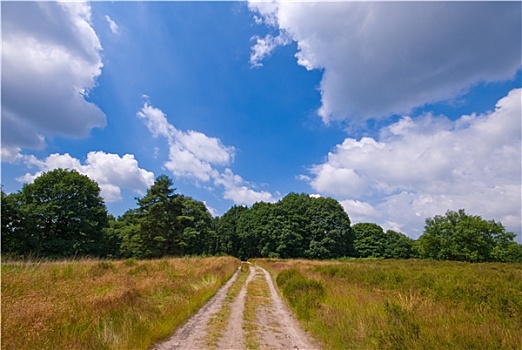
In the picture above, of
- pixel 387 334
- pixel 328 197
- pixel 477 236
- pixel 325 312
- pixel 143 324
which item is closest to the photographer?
pixel 387 334

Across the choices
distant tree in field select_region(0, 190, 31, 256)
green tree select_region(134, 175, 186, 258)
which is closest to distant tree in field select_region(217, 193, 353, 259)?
green tree select_region(134, 175, 186, 258)

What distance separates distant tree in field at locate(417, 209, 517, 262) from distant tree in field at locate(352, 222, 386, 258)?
20733 mm

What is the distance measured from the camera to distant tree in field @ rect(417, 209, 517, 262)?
58469mm

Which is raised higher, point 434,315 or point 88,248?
point 88,248

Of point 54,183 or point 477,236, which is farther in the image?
point 477,236

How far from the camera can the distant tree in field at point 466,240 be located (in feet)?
192

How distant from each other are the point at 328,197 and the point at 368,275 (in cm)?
Result: 6388

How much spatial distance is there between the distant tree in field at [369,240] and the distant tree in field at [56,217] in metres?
74.7

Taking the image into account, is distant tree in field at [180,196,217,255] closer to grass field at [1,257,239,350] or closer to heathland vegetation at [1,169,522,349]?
heathland vegetation at [1,169,522,349]

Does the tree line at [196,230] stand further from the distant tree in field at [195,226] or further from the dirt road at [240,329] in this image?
the dirt road at [240,329]

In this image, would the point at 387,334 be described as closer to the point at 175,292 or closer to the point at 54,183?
the point at 175,292

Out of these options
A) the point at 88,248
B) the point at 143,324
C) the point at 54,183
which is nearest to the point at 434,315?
the point at 143,324

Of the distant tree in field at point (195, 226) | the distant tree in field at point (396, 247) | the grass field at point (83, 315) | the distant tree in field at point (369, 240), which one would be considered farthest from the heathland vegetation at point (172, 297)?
the distant tree in field at point (396, 247)

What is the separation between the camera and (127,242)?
48.3 m
